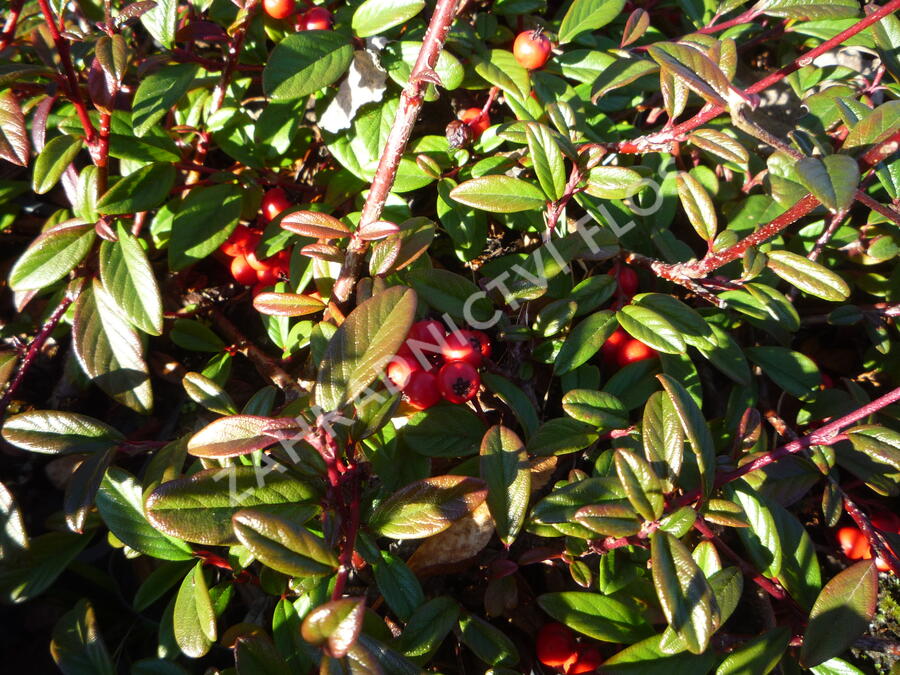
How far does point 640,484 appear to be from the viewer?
1267mm

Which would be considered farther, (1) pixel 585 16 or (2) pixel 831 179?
(1) pixel 585 16

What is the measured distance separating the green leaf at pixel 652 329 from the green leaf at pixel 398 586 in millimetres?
764

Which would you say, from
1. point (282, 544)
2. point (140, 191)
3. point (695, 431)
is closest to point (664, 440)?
point (695, 431)

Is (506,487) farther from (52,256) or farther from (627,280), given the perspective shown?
(52,256)

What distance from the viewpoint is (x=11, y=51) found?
1.90 m

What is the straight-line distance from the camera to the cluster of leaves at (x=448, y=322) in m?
1.32

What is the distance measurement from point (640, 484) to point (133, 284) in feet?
4.37

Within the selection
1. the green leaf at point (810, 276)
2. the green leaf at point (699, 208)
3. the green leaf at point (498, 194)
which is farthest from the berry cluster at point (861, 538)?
the green leaf at point (498, 194)

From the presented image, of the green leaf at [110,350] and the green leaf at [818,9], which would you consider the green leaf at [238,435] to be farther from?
the green leaf at [818,9]

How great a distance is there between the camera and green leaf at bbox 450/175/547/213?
1668mm

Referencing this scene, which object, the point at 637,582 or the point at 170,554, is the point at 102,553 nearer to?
the point at 170,554

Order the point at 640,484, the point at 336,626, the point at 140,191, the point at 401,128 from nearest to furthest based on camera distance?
the point at 336,626 < the point at 640,484 < the point at 401,128 < the point at 140,191

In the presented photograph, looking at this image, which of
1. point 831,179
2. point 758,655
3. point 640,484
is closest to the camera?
point 831,179

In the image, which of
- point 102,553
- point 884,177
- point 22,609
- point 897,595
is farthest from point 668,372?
point 22,609
